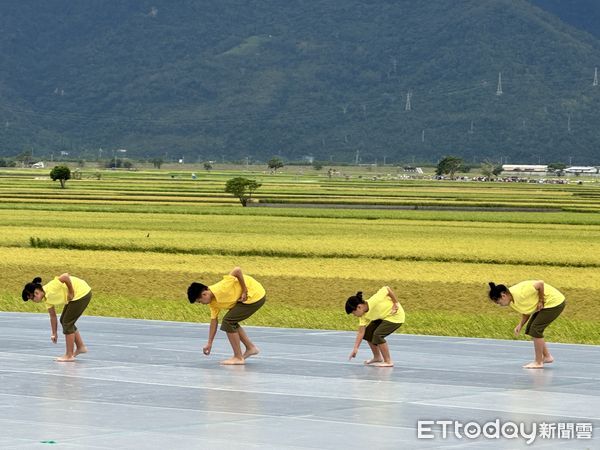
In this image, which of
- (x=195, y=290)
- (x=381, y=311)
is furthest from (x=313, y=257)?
(x=195, y=290)

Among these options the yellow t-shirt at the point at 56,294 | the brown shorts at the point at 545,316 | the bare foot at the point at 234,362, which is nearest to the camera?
the brown shorts at the point at 545,316

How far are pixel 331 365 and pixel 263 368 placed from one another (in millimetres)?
991

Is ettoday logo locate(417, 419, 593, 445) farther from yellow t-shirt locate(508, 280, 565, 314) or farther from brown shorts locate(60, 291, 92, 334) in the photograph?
brown shorts locate(60, 291, 92, 334)

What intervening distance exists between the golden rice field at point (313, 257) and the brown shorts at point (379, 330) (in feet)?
19.6

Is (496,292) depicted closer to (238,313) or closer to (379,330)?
(379,330)

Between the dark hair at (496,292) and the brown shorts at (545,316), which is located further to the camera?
the brown shorts at (545,316)

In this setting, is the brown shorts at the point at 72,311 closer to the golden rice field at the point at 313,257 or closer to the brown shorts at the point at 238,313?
the brown shorts at the point at 238,313

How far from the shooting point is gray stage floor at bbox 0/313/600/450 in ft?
43.9

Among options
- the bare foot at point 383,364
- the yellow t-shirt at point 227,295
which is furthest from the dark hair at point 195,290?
the bare foot at point 383,364

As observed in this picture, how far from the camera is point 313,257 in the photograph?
49.6m

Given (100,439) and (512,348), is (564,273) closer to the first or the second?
(512,348)

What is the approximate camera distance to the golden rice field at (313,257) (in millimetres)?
29609

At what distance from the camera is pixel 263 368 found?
750 inches

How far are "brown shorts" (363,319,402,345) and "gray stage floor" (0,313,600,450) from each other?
428 mm
